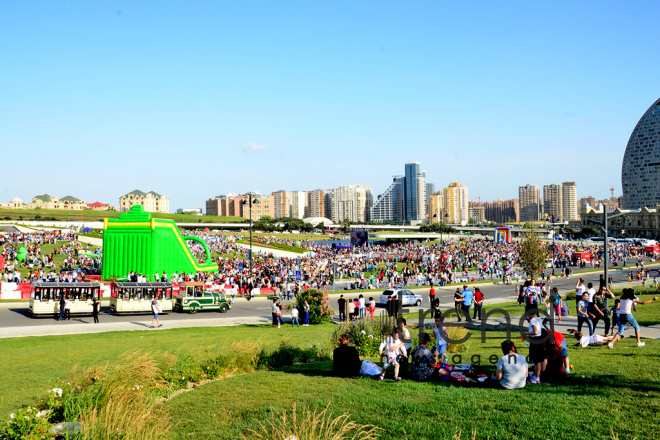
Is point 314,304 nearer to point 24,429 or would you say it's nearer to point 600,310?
point 600,310

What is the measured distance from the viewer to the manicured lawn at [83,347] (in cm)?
951

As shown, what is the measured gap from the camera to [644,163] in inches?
7525

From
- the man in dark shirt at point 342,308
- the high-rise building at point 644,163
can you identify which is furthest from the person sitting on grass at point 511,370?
the high-rise building at point 644,163

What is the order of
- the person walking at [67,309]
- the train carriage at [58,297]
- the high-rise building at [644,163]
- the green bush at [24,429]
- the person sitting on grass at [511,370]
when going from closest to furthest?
the green bush at [24,429] → the person sitting on grass at [511,370] → the person walking at [67,309] → the train carriage at [58,297] → the high-rise building at [644,163]

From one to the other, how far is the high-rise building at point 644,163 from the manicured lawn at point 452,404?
672 ft

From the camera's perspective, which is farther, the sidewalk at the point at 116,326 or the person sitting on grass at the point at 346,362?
the sidewalk at the point at 116,326

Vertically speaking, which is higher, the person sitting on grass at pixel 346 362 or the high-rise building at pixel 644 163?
the high-rise building at pixel 644 163

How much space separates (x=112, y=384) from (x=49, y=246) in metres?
47.5

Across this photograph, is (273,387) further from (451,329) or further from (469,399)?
(451,329)

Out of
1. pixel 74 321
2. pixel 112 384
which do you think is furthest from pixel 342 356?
pixel 74 321

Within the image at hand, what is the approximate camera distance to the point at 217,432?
6.95 m

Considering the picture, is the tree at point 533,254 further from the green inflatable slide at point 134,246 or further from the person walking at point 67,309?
the person walking at point 67,309

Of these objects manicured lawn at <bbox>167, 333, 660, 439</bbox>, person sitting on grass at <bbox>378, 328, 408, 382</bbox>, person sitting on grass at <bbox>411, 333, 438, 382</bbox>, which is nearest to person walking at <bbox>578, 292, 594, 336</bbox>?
manicured lawn at <bbox>167, 333, 660, 439</bbox>

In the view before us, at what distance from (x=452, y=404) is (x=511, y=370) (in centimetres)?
122
